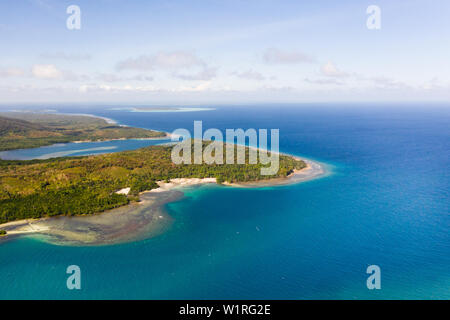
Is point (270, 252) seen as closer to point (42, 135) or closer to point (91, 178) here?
point (91, 178)

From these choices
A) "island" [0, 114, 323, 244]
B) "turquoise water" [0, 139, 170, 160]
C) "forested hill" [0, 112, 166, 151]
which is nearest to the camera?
"island" [0, 114, 323, 244]

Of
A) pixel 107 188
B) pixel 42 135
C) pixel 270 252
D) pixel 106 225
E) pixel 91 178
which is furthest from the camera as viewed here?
pixel 42 135

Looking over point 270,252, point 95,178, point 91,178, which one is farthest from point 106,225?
point 270,252

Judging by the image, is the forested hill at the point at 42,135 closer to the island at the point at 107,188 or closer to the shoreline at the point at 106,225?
the island at the point at 107,188

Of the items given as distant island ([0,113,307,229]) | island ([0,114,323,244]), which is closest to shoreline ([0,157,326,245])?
island ([0,114,323,244])

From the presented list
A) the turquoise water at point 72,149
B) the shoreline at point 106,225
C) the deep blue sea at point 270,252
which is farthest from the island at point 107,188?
the turquoise water at point 72,149

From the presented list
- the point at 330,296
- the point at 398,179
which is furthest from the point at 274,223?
the point at 398,179

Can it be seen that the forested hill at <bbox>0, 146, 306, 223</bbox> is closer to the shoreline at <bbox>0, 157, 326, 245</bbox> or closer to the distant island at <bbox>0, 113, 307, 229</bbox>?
the distant island at <bbox>0, 113, 307, 229</bbox>
